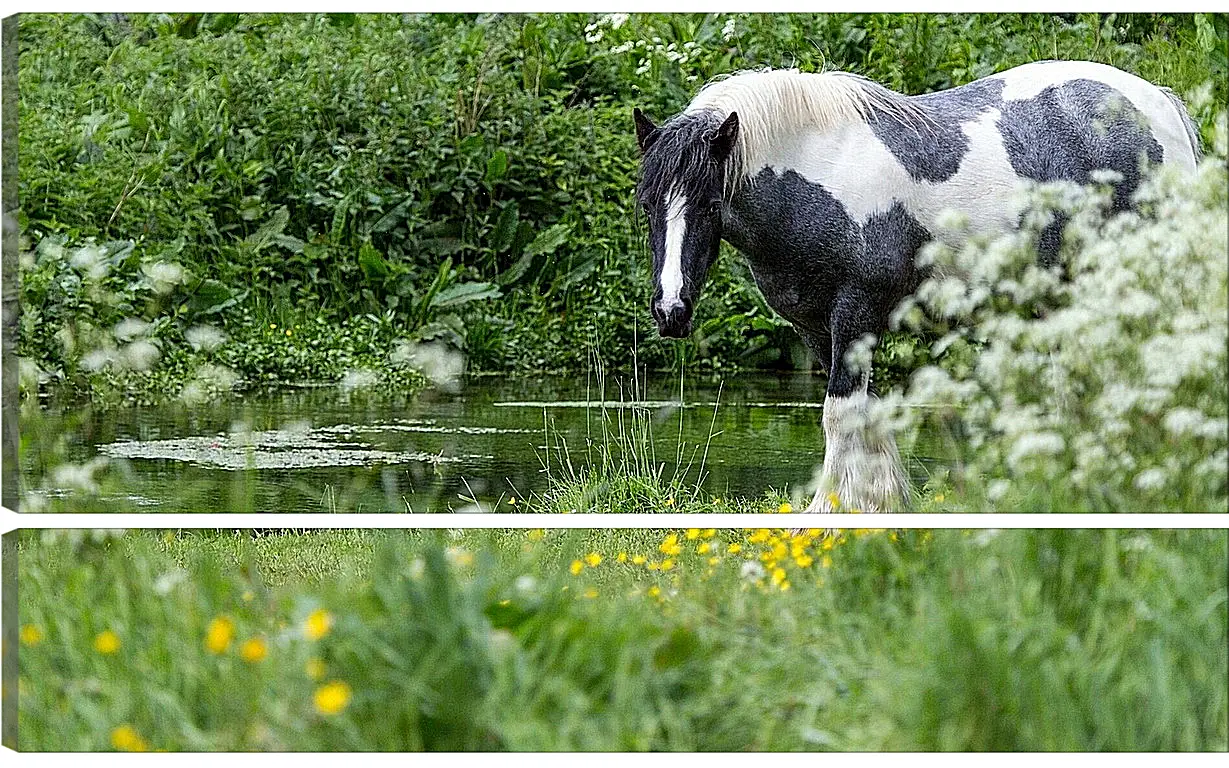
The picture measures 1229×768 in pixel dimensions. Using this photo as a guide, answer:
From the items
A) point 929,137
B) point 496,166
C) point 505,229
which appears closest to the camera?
point 929,137

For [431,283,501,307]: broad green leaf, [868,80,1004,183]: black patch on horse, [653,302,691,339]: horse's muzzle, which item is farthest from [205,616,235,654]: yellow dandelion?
[431,283,501,307]: broad green leaf

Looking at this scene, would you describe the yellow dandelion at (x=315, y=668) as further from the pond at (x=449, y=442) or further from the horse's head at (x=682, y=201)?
the pond at (x=449, y=442)

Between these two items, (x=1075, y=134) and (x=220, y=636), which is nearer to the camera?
(x=220, y=636)

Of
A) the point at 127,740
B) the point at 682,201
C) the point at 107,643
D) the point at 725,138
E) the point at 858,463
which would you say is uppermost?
the point at 725,138

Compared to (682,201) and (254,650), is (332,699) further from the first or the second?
(682,201)

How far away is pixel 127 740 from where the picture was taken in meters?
1.70

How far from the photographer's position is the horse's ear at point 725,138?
225 centimetres

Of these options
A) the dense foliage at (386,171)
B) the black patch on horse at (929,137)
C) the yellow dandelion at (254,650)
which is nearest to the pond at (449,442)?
the dense foliage at (386,171)

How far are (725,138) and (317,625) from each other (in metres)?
1.04

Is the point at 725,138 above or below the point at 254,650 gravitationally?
Result: above

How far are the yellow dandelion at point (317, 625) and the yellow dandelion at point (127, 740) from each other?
0.83 feet

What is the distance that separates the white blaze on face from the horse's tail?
0.93m

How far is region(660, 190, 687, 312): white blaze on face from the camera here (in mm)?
2164

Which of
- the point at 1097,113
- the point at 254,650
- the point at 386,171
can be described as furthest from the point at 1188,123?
the point at 386,171
